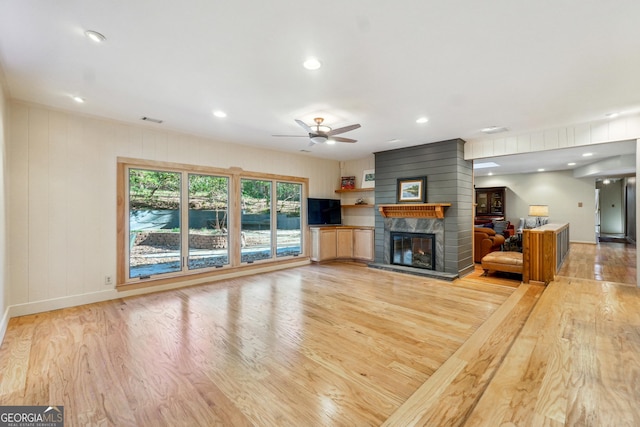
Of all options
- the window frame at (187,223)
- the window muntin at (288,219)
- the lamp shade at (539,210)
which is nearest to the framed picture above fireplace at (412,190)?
the window frame at (187,223)

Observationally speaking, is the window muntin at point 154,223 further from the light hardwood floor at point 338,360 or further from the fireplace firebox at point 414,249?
the fireplace firebox at point 414,249

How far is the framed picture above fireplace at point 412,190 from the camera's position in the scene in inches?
227

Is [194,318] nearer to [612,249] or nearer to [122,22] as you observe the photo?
[122,22]

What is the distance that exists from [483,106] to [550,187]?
8.69 m

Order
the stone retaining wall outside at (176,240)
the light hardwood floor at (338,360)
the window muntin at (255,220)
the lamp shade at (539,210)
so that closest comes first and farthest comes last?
the light hardwood floor at (338,360)
the stone retaining wall outside at (176,240)
the window muntin at (255,220)
the lamp shade at (539,210)

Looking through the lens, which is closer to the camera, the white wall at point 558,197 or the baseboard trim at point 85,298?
the baseboard trim at point 85,298

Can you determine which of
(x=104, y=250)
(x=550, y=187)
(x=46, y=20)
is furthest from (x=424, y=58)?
(x=550, y=187)

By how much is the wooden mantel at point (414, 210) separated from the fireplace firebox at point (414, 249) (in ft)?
1.31

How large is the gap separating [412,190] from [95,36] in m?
5.34

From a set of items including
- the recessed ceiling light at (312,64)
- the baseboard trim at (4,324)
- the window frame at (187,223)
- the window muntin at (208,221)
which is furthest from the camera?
the window muntin at (208,221)

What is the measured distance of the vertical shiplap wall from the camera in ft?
11.8

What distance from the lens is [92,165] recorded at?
13.6 feet

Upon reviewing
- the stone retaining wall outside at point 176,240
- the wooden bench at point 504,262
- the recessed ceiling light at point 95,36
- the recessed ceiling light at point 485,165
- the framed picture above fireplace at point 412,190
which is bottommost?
the wooden bench at point 504,262

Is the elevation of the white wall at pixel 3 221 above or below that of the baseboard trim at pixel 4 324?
above
